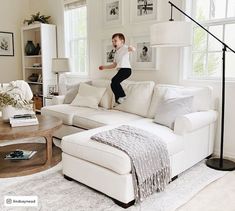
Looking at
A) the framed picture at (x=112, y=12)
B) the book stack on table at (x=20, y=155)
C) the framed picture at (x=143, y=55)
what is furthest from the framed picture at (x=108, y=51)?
the book stack on table at (x=20, y=155)

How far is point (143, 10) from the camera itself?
3.96m

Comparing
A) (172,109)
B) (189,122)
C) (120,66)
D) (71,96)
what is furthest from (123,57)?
(189,122)

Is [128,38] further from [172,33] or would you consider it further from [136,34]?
[172,33]

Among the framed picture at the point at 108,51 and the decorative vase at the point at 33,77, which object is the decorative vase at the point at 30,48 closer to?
the decorative vase at the point at 33,77

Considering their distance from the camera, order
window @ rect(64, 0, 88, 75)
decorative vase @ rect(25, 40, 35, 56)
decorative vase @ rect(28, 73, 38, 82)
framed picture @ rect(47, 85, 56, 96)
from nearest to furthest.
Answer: window @ rect(64, 0, 88, 75)
framed picture @ rect(47, 85, 56, 96)
decorative vase @ rect(25, 40, 35, 56)
decorative vase @ rect(28, 73, 38, 82)

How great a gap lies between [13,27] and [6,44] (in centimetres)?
44

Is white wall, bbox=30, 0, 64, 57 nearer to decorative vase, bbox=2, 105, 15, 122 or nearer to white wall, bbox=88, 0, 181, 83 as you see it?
white wall, bbox=88, 0, 181, 83

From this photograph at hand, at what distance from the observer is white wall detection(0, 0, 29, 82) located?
5.88 metres

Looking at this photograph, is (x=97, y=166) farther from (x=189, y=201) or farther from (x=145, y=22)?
(x=145, y=22)

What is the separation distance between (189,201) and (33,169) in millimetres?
1570

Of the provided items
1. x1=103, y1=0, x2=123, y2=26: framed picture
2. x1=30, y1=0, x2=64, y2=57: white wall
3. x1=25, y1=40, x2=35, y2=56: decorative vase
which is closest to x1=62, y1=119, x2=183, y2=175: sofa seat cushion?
x1=103, y1=0, x2=123, y2=26: framed picture

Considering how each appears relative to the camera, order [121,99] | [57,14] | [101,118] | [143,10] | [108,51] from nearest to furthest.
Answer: [101,118], [121,99], [143,10], [108,51], [57,14]

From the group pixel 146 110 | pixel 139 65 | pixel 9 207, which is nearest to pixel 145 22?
pixel 139 65

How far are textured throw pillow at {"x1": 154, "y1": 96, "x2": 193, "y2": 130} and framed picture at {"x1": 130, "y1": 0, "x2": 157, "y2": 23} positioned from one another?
1.49 m
